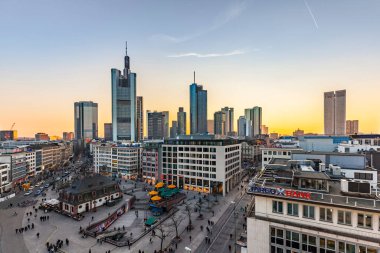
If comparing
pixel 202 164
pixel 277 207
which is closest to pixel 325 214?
pixel 277 207

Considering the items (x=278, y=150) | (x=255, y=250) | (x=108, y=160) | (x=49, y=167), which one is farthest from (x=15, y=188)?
(x=278, y=150)

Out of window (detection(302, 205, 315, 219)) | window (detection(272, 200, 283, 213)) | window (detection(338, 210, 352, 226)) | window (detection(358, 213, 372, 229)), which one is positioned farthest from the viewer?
window (detection(272, 200, 283, 213))

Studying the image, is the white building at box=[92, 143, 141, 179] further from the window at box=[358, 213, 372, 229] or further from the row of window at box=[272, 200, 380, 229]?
the window at box=[358, 213, 372, 229]

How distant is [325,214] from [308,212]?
5.96ft

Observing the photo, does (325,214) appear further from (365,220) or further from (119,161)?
(119,161)

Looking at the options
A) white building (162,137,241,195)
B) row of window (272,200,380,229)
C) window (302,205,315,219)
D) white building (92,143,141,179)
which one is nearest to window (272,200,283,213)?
row of window (272,200,380,229)

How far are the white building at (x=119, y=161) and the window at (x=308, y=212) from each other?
99.2m

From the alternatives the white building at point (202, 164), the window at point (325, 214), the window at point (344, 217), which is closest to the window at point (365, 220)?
the window at point (344, 217)

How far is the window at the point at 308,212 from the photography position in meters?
25.3

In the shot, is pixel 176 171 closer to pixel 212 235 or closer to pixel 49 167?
pixel 212 235

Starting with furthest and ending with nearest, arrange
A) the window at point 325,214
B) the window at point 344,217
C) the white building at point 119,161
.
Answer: the white building at point 119,161, the window at point 325,214, the window at point 344,217

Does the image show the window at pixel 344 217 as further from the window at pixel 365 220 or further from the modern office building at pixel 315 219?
the window at pixel 365 220

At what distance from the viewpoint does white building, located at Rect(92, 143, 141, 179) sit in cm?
11325

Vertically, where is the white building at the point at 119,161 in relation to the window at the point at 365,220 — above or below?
below
